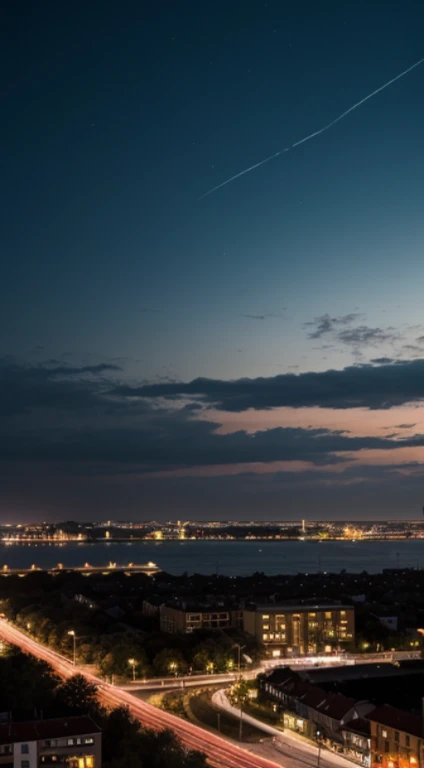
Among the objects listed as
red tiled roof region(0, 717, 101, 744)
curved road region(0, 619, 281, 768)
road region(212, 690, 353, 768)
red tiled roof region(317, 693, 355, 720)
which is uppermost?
red tiled roof region(0, 717, 101, 744)

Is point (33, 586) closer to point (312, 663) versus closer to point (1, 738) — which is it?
point (312, 663)

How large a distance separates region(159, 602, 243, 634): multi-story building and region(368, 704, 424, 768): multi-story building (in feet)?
27.5

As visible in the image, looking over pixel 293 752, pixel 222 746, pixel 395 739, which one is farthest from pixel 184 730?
pixel 395 739

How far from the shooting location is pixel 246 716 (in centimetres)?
1064

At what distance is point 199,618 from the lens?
17625 millimetres

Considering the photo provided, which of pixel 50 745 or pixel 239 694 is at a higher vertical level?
pixel 50 745

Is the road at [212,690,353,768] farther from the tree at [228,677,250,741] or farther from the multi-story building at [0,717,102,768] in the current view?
the multi-story building at [0,717,102,768]

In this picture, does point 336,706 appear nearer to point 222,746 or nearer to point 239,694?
point 239,694

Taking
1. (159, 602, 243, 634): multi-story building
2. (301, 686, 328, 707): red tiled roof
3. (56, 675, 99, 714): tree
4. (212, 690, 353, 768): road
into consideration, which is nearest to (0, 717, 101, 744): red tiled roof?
(56, 675, 99, 714): tree

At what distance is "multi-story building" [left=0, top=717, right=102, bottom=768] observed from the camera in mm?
7500

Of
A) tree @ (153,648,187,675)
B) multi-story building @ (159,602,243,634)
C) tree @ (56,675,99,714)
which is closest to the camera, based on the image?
tree @ (56,675,99,714)

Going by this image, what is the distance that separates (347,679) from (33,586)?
59.9 ft

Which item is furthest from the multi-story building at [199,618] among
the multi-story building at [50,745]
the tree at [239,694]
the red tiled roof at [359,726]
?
the multi-story building at [50,745]

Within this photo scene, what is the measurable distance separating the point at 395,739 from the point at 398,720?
205 mm
